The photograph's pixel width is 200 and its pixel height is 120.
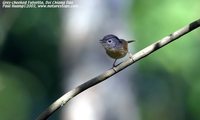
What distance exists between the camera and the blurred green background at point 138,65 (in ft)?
25.9

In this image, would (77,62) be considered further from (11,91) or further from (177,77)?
(177,77)

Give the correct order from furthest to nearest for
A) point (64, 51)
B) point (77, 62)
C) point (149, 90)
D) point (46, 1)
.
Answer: point (149, 90) → point (64, 51) → point (77, 62) → point (46, 1)

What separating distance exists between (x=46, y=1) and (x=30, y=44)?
622 centimetres

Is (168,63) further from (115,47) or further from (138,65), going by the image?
(115,47)

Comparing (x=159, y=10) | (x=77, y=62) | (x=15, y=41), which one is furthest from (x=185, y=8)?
(x=77, y=62)

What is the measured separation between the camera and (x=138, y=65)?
29.0 ft

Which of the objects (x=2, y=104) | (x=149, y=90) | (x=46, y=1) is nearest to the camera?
(x=46, y=1)

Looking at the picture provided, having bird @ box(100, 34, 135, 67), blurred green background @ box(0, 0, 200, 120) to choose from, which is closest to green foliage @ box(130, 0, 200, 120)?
blurred green background @ box(0, 0, 200, 120)

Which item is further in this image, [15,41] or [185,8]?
[15,41]

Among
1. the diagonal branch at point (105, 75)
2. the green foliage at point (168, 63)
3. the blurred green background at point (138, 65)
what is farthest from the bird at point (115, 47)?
the blurred green background at point (138, 65)

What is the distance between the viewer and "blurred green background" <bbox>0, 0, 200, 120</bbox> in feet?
25.9

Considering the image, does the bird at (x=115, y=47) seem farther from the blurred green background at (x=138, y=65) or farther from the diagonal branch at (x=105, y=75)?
the blurred green background at (x=138, y=65)

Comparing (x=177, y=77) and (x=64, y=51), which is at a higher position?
(x=64, y=51)

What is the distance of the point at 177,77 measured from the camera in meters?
9.55
